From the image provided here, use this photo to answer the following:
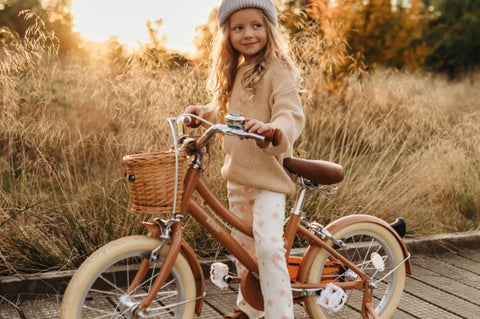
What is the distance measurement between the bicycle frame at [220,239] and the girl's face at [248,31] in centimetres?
58

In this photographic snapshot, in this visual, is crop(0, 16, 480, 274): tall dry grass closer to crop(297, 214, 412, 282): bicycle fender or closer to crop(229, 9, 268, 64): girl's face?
crop(297, 214, 412, 282): bicycle fender

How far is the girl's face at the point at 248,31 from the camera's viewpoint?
2545 mm

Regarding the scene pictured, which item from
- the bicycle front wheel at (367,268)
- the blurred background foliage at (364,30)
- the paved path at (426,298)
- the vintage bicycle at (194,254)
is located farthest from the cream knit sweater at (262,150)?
the blurred background foliage at (364,30)

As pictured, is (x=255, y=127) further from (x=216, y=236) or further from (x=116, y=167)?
(x=116, y=167)

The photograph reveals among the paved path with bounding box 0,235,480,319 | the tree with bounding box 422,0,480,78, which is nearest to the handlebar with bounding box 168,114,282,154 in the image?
the paved path with bounding box 0,235,480,319

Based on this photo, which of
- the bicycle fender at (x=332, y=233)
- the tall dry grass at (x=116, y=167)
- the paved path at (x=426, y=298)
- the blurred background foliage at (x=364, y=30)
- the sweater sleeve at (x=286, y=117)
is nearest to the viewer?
the sweater sleeve at (x=286, y=117)

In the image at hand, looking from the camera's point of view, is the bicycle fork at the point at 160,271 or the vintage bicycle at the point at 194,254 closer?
the vintage bicycle at the point at 194,254

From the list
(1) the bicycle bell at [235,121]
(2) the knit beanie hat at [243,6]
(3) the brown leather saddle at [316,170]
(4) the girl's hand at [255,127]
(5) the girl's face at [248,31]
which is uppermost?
(2) the knit beanie hat at [243,6]

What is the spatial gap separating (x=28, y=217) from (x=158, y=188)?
2.00 m

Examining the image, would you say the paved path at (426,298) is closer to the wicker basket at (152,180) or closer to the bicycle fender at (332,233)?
the bicycle fender at (332,233)

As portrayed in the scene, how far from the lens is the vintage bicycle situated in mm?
2113

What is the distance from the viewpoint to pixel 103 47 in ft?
20.2

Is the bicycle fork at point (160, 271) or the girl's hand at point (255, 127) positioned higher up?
the girl's hand at point (255, 127)

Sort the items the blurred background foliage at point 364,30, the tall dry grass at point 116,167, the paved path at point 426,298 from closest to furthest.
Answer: the paved path at point 426,298
the tall dry grass at point 116,167
the blurred background foliage at point 364,30
